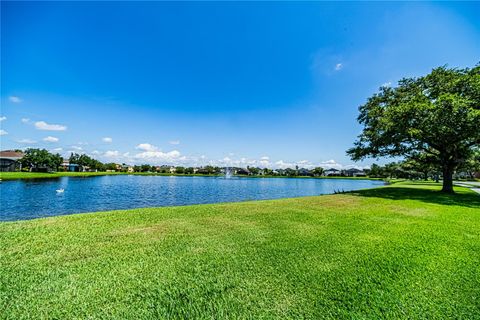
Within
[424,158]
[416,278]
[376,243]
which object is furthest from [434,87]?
[416,278]

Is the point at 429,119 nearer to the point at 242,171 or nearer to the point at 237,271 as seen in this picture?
the point at 237,271

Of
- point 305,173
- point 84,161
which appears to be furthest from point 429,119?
point 305,173

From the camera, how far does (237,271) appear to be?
352 centimetres

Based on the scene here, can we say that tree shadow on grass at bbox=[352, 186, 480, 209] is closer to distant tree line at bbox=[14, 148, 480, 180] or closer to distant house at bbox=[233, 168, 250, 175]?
distant tree line at bbox=[14, 148, 480, 180]

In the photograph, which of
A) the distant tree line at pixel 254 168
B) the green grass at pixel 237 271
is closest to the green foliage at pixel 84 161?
the distant tree line at pixel 254 168

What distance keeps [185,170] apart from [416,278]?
11598 cm

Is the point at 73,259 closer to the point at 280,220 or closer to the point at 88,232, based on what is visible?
the point at 88,232

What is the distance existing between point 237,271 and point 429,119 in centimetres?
1582

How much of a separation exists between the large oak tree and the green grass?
32.3ft

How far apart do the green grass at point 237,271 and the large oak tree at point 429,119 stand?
32.3 ft

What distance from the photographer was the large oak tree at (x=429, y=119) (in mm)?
13086

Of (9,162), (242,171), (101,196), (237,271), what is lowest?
(101,196)

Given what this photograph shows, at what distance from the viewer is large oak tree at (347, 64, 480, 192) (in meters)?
13.1

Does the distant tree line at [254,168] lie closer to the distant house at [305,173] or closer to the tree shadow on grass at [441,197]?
the distant house at [305,173]
